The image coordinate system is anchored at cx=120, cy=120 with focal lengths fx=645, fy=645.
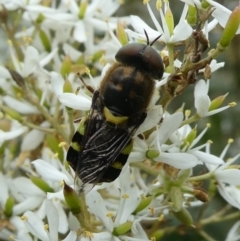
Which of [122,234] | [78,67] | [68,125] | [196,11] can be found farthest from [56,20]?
[122,234]

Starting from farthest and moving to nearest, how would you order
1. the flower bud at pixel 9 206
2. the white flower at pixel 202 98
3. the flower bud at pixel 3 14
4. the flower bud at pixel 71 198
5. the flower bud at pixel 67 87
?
1. the flower bud at pixel 3 14
2. the flower bud at pixel 9 206
3. the flower bud at pixel 67 87
4. the white flower at pixel 202 98
5. the flower bud at pixel 71 198

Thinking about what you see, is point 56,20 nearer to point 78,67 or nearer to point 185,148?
point 78,67

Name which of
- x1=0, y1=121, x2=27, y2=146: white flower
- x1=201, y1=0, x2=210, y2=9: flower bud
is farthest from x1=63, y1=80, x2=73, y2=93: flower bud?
x1=201, y1=0, x2=210, y2=9: flower bud

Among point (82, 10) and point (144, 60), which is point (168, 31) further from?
point (82, 10)

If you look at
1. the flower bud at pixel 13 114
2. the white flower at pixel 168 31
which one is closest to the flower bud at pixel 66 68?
the flower bud at pixel 13 114

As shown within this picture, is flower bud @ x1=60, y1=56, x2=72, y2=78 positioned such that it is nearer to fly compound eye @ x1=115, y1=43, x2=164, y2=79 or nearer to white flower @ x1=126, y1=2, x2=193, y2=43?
white flower @ x1=126, y1=2, x2=193, y2=43

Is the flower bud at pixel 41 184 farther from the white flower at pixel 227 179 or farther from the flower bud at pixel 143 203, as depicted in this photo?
the white flower at pixel 227 179

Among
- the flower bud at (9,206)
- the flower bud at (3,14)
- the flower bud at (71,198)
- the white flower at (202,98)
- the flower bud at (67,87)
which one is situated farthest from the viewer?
the flower bud at (3,14)
